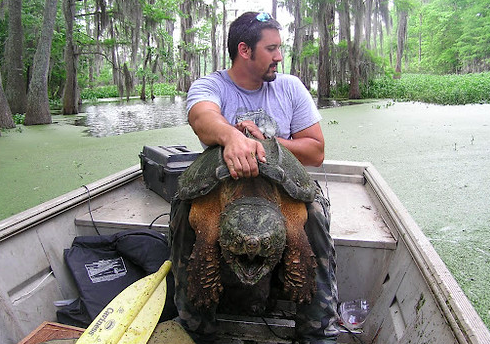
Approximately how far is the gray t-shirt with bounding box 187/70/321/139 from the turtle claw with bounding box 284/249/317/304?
0.59 meters

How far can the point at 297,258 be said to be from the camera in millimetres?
911

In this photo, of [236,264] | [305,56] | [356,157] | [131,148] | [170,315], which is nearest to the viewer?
[236,264]

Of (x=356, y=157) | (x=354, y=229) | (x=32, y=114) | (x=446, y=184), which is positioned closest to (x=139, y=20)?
(x=32, y=114)

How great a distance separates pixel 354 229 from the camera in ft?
5.58

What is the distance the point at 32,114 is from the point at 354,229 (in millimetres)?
7789

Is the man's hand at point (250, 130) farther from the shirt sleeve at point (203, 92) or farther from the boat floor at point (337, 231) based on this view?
the boat floor at point (337, 231)

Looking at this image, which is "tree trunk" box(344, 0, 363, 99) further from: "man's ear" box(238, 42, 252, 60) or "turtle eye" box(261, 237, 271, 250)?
"turtle eye" box(261, 237, 271, 250)

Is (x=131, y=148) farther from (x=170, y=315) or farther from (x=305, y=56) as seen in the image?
(x=305, y=56)

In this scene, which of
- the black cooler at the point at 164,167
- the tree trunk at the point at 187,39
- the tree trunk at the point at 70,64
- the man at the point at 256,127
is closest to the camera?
the man at the point at 256,127

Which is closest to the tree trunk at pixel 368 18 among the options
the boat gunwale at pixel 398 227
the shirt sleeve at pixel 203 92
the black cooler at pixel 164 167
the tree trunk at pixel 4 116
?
the tree trunk at pixel 4 116

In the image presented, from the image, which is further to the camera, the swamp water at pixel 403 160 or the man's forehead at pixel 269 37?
the swamp water at pixel 403 160

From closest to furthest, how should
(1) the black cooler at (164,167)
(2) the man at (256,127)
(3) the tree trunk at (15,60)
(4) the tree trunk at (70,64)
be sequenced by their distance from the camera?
(2) the man at (256,127), (1) the black cooler at (164,167), (3) the tree trunk at (15,60), (4) the tree trunk at (70,64)

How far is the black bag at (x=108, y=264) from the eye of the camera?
1.47m

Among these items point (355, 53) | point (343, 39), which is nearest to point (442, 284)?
point (355, 53)
